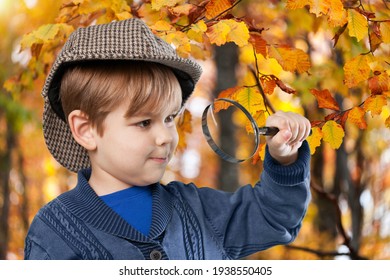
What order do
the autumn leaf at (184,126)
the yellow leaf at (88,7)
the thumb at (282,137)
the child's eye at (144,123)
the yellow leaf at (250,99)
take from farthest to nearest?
1. the autumn leaf at (184,126)
2. the yellow leaf at (88,7)
3. the yellow leaf at (250,99)
4. the child's eye at (144,123)
5. the thumb at (282,137)

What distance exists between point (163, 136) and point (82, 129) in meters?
0.28

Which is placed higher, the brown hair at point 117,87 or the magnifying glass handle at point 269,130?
the brown hair at point 117,87

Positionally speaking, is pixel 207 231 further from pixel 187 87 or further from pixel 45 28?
pixel 45 28

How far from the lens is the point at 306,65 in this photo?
201cm

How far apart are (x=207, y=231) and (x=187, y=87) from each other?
47 cm

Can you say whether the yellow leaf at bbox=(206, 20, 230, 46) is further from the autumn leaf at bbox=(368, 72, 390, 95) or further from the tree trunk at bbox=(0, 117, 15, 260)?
the tree trunk at bbox=(0, 117, 15, 260)

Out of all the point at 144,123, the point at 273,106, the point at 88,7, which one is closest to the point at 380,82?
the point at 144,123

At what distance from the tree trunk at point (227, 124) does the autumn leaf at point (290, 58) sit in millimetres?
2122

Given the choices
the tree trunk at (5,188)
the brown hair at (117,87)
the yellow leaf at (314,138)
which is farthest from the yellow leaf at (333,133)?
the tree trunk at (5,188)

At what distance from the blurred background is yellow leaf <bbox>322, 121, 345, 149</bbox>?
6cm

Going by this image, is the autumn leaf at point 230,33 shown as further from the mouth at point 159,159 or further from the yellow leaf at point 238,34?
the mouth at point 159,159

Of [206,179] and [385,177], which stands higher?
[385,177]

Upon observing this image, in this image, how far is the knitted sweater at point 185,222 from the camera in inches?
67.2

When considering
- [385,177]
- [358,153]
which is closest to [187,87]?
[358,153]
